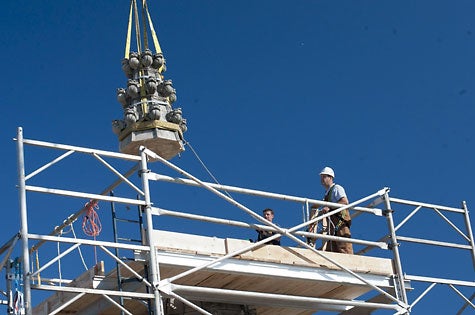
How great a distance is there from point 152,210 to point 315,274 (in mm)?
3379

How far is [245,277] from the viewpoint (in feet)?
67.1

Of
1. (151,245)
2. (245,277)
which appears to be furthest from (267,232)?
(151,245)

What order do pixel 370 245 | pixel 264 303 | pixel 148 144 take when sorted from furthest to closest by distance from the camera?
pixel 148 144 → pixel 370 245 → pixel 264 303

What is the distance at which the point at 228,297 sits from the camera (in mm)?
20016

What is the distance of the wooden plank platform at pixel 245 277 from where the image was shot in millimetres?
19344

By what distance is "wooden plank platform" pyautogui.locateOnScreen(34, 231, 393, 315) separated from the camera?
63.5ft

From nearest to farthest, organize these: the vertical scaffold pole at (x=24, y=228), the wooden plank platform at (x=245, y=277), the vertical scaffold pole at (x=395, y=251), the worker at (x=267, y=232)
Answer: the vertical scaffold pole at (x=24, y=228) → the wooden plank platform at (x=245, y=277) → the worker at (x=267, y=232) → the vertical scaffold pole at (x=395, y=251)

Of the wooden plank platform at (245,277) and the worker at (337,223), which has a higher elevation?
the worker at (337,223)

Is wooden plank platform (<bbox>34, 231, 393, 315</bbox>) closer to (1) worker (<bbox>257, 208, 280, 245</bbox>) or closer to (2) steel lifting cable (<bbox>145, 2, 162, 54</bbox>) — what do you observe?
(1) worker (<bbox>257, 208, 280, 245</bbox>)

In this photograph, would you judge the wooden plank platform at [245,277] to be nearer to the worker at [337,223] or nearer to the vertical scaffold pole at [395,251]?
the vertical scaffold pole at [395,251]

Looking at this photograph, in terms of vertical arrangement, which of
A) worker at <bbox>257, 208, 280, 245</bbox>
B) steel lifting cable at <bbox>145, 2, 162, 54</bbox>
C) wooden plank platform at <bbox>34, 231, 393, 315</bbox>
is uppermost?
steel lifting cable at <bbox>145, 2, 162, 54</bbox>

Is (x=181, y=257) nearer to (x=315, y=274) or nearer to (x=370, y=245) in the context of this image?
(x=315, y=274)

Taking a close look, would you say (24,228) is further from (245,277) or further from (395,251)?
(395,251)

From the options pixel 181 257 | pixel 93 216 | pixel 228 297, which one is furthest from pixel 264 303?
pixel 93 216
